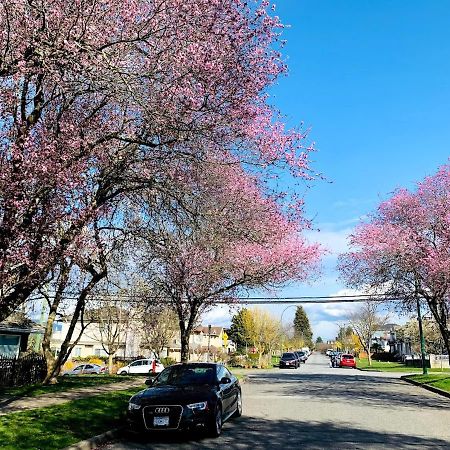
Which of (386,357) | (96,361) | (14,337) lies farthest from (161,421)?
(386,357)

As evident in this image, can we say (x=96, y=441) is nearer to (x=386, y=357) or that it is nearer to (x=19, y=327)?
(x=19, y=327)

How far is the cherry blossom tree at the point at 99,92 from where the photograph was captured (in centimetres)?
820

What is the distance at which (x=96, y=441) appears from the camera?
29.7 ft

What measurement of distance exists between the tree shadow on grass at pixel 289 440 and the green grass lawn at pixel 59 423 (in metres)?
0.90

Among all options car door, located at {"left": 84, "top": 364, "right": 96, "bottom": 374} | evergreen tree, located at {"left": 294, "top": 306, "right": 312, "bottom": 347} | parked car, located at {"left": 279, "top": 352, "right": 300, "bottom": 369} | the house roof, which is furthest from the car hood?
evergreen tree, located at {"left": 294, "top": 306, "right": 312, "bottom": 347}

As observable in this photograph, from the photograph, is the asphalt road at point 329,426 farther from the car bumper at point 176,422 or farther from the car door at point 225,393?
the car door at point 225,393

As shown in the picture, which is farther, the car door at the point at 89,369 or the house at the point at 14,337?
the car door at the point at 89,369

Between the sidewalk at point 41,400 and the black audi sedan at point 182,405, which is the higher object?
the black audi sedan at point 182,405

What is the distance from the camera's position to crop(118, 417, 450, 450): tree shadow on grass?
8.80 meters

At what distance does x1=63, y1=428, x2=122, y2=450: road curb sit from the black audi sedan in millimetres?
486

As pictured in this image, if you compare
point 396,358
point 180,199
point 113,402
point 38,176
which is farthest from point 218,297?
point 396,358

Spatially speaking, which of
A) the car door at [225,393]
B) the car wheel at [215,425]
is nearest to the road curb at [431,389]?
the car door at [225,393]

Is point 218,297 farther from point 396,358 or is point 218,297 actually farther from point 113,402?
point 396,358

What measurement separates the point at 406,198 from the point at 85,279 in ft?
48.8
